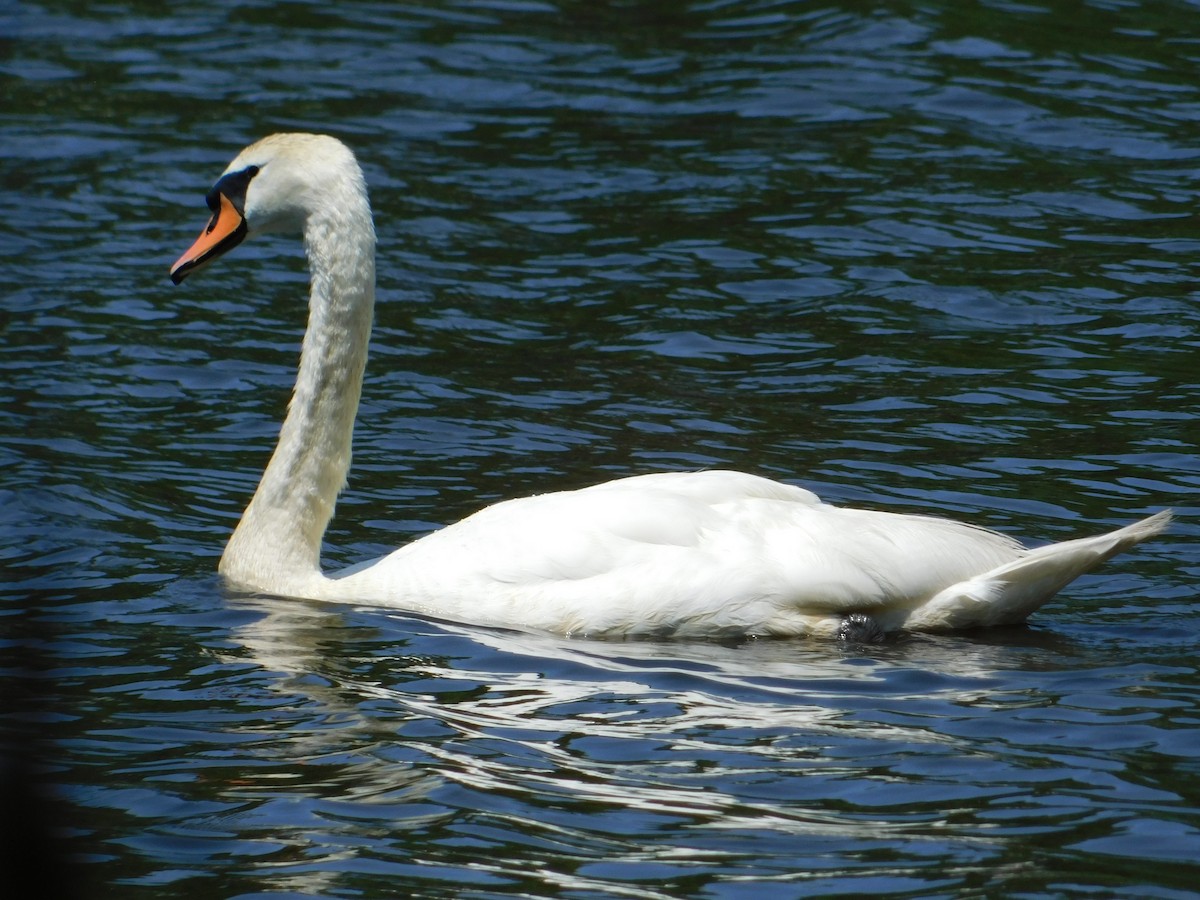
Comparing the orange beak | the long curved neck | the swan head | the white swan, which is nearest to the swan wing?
the white swan

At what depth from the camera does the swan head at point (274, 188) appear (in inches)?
293

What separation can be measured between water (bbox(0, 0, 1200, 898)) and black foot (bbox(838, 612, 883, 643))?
0.29ft

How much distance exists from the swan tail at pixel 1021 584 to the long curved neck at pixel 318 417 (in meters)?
2.53

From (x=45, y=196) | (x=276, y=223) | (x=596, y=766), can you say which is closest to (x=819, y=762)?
(x=596, y=766)

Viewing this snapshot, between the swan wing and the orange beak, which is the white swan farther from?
the orange beak

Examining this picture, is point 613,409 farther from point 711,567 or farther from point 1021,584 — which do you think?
point 1021,584

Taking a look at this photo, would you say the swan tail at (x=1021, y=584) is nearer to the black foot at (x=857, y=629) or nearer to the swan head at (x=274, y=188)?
the black foot at (x=857, y=629)

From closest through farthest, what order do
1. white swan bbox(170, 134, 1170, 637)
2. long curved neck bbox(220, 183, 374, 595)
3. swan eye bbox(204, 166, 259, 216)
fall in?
1. white swan bbox(170, 134, 1170, 637)
2. long curved neck bbox(220, 183, 374, 595)
3. swan eye bbox(204, 166, 259, 216)

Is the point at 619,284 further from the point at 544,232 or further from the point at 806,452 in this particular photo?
the point at 806,452

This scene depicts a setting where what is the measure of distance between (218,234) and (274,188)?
14.9 inches

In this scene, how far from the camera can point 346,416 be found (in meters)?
Answer: 7.59

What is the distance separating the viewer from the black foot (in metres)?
6.40

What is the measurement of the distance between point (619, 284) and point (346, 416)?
4.01 m

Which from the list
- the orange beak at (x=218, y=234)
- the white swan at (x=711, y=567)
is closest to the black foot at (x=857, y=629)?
the white swan at (x=711, y=567)
